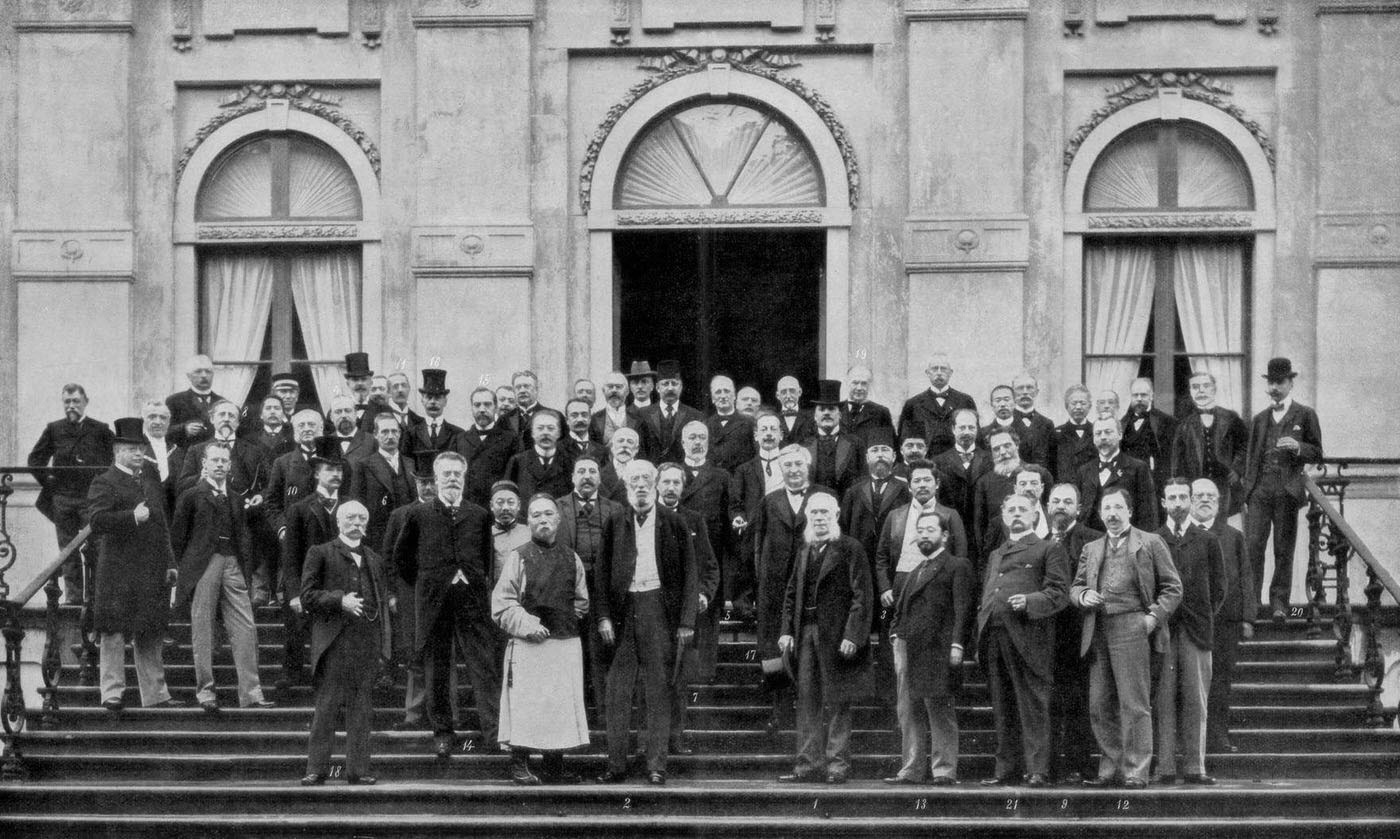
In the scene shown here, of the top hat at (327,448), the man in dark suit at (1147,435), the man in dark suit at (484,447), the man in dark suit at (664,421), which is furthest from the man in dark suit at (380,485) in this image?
the man in dark suit at (1147,435)

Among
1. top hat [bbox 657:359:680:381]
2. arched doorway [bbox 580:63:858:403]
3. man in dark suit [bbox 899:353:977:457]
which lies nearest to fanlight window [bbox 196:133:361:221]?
arched doorway [bbox 580:63:858:403]

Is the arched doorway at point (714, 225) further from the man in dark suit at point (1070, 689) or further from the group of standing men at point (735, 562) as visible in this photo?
the man in dark suit at point (1070, 689)

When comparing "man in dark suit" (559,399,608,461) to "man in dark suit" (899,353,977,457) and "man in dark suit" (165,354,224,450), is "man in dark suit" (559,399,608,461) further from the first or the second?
"man in dark suit" (165,354,224,450)

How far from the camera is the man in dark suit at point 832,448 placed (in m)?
16.6

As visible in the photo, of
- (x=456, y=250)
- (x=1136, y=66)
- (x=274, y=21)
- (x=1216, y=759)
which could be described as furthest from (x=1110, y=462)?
(x=274, y=21)

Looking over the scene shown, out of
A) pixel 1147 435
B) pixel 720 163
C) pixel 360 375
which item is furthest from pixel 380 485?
pixel 1147 435

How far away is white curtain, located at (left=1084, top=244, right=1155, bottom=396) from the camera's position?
1959 centimetres

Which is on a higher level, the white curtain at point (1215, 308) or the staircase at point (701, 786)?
the white curtain at point (1215, 308)

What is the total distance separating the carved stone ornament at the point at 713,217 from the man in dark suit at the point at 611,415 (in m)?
2.45

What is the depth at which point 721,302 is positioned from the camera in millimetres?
19906

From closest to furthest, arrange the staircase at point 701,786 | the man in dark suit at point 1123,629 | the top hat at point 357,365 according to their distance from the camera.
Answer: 1. the staircase at point 701,786
2. the man in dark suit at point 1123,629
3. the top hat at point 357,365

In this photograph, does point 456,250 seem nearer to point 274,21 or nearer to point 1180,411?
point 274,21

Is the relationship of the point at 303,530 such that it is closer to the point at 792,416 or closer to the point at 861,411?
the point at 792,416

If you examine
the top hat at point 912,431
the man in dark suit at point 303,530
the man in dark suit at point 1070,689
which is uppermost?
the top hat at point 912,431
